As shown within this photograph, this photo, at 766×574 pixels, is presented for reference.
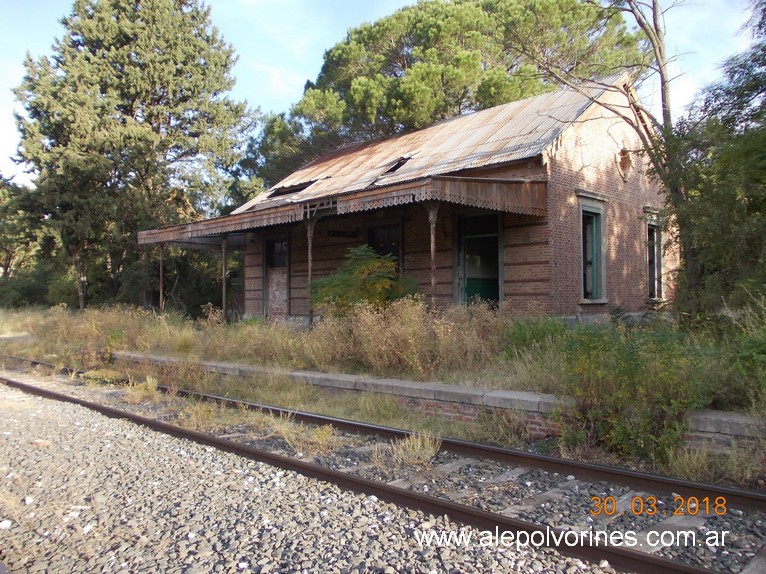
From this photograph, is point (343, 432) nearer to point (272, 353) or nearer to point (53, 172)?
point (272, 353)

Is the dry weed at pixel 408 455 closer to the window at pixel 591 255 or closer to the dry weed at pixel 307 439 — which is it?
the dry weed at pixel 307 439

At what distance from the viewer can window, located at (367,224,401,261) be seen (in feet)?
51.5

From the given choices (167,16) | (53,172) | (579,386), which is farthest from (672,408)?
(167,16)

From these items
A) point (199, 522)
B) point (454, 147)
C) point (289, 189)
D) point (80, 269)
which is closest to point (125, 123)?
point (80, 269)

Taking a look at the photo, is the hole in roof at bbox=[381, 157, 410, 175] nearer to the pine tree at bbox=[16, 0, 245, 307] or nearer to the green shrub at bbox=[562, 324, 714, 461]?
the green shrub at bbox=[562, 324, 714, 461]


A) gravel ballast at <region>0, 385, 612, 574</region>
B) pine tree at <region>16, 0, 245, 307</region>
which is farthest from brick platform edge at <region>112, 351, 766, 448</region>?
pine tree at <region>16, 0, 245, 307</region>

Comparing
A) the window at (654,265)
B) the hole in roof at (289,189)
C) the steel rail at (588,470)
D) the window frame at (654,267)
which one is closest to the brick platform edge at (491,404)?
the steel rail at (588,470)

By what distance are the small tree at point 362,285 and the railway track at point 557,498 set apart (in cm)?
575

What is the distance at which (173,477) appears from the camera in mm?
5250

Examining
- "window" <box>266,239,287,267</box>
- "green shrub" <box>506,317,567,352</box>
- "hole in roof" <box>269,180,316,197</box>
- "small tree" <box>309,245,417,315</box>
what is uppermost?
Result: "hole in roof" <box>269,180,316,197</box>

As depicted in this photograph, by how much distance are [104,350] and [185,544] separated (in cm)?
1173

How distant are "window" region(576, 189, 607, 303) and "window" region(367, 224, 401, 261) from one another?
4840 mm

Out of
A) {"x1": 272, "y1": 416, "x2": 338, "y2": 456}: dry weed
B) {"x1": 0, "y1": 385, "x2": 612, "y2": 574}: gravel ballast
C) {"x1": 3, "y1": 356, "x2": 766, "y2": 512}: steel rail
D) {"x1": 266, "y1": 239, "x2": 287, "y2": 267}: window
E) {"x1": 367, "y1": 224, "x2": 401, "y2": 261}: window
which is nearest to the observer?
{"x1": 0, "y1": 385, "x2": 612, "y2": 574}: gravel ballast

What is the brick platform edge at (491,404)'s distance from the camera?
16.5 ft
